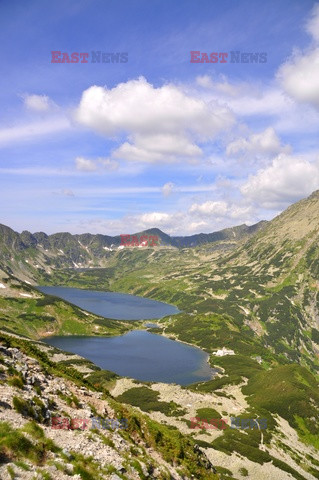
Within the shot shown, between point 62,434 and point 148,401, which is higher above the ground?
point 62,434

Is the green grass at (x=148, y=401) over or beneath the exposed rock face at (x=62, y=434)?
beneath

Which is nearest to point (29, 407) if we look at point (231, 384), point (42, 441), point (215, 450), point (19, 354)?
point (42, 441)

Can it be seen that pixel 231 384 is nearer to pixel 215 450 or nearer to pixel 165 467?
pixel 215 450

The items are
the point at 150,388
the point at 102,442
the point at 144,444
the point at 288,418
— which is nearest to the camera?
the point at 102,442

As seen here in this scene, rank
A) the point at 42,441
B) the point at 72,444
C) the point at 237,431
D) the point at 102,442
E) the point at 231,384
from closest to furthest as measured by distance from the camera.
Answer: the point at 42,441
the point at 72,444
the point at 102,442
the point at 237,431
the point at 231,384

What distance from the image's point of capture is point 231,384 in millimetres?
174250

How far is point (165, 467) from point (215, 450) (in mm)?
60839

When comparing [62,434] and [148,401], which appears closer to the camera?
[62,434]

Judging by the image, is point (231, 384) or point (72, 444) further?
point (231, 384)

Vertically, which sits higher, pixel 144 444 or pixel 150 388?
pixel 144 444

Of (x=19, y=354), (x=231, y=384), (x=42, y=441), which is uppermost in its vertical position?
(x=19, y=354)

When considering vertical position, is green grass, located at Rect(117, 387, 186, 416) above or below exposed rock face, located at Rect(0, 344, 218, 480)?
below

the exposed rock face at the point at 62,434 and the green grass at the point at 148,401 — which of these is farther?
the green grass at the point at 148,401

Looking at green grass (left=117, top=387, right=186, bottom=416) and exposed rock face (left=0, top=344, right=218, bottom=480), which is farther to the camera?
green grass (left=117, top=387, right=186, bottom=416)
